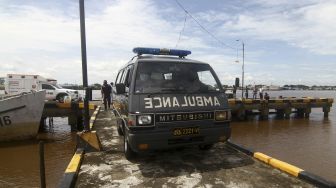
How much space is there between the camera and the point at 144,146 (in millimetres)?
5270

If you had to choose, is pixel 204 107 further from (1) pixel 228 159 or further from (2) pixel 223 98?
(1) pixel 228 159

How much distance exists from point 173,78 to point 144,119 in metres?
1.23

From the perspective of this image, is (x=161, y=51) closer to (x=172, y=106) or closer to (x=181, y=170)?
(x=172, y=106)

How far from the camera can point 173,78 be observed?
605cm

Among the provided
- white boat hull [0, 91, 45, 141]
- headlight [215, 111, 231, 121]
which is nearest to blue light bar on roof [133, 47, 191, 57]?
headlight [215, 111, 231, 121]

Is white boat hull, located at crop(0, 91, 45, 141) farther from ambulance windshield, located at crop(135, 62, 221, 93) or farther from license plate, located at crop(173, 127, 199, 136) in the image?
license plate, located at crop(173, 127, 199, 136)

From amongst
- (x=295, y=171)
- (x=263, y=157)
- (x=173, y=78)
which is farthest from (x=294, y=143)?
(x=173, y=78)

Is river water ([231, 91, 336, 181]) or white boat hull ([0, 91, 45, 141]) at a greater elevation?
white boat hull ([0, 91, 45, 141])

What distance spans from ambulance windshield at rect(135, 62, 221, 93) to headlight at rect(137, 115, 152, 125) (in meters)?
0.58

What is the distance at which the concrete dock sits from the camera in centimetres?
486

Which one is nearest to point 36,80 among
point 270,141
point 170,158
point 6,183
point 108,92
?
point 108,92

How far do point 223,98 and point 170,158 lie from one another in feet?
5.59

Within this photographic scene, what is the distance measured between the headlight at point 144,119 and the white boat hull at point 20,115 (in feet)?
27.0

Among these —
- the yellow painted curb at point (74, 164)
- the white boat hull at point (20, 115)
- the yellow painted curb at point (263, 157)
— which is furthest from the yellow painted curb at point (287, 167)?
the white boat hull at point (20, 115)
